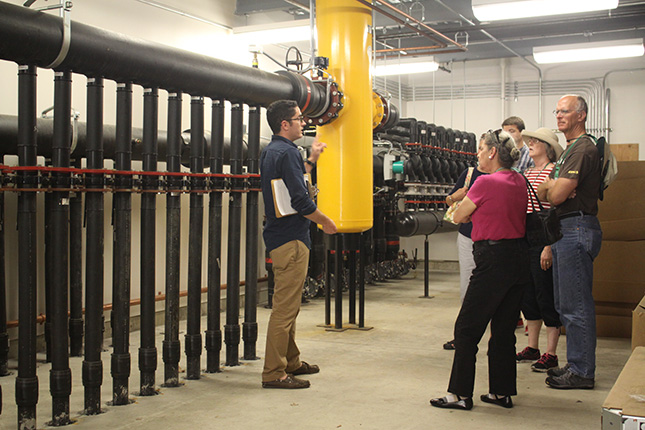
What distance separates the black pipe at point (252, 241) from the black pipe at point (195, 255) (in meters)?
0.49

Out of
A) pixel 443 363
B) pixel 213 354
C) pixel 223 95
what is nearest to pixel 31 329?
pixel 213 354

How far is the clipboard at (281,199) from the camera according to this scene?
3.79m

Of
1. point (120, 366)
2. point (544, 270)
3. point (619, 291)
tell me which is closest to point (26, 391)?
point (120, 366)

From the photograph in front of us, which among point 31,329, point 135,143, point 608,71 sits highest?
point 608,71

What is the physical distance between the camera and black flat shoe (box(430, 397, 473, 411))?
3428 mm

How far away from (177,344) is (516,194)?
2.13 m

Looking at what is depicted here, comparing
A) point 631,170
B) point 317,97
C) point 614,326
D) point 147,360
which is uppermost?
point 317,97

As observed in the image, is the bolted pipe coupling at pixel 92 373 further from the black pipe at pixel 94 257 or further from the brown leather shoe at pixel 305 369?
the brown leather shoe at pixel 305 369

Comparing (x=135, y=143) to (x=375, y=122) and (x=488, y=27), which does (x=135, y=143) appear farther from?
(x=488, y=27)

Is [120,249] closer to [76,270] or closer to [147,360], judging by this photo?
[76,270]

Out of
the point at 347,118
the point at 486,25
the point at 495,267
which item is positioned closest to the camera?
the point at 495,267

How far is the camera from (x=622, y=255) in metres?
5.32

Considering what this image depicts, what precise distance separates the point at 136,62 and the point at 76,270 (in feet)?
3.96

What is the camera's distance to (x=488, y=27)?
8.69 meters
